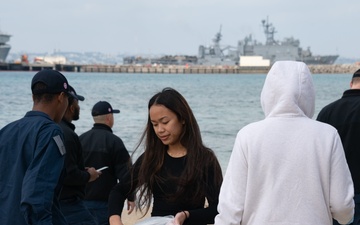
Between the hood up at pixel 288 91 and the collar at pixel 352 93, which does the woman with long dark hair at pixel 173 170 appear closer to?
the hood up at pixel 288 91

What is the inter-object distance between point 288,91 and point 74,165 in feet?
7.62

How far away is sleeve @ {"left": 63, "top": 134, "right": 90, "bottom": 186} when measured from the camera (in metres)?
5.07

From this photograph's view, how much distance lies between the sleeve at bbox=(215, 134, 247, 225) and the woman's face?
0.73m

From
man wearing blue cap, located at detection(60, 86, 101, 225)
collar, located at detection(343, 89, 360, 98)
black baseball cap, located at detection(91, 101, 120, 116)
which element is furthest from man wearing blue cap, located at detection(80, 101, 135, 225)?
collar, located at detection(343, 89, 360, 98)

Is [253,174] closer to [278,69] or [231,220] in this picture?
[231,220]

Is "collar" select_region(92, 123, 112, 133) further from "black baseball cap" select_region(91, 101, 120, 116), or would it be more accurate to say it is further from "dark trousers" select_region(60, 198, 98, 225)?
"dark trousers" select_region(60, 198, 98, 225)

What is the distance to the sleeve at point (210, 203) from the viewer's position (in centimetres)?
365

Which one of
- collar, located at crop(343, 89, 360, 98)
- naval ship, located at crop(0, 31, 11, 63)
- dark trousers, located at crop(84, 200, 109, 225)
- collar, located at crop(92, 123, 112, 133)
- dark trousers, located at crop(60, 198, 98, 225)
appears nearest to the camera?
dark trousers, located at crop(60, 198, 98, 225)

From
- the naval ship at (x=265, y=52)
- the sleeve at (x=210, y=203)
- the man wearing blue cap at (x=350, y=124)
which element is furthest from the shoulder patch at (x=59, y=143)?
the naval ship at (x=265, y=52)

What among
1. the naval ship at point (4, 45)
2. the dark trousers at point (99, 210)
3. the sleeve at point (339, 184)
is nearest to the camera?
the sleeve at point (339, 184)

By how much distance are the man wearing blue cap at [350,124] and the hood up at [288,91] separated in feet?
7.38

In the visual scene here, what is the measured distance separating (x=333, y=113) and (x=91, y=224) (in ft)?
6.21

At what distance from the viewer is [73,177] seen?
16.7 ft

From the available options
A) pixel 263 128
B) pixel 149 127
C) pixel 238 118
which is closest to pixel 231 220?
pixel 263 128
